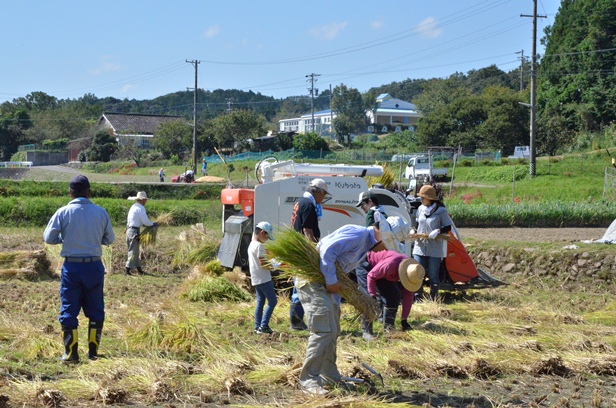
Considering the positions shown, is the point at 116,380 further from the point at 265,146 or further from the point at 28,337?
the point at 265,146

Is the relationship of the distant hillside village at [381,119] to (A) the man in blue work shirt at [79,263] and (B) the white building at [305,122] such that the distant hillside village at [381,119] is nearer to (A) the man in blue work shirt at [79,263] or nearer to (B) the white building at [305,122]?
(B) the white building at [305,122]

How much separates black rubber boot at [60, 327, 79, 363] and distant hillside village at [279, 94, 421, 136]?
99118 millimetres

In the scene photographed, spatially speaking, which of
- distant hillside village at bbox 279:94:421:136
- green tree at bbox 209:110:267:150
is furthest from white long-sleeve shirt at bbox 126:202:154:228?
distant hillside village at bbox 279:94:421:136

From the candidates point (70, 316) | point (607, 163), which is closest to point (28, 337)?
point (70, 316)

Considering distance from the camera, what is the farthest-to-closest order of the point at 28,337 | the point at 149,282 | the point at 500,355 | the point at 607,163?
the point at 607,163
the point at 149,282
the point at 28,337
the point at 500,355

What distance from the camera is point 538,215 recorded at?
79.2ft

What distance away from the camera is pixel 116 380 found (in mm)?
6449

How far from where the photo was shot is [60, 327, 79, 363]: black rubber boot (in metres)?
7.33

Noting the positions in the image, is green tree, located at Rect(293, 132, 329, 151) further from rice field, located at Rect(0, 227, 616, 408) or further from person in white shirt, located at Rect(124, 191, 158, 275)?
rice field, located at Rect(0, 227, 616, 408)

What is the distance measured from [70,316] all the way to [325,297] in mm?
2926

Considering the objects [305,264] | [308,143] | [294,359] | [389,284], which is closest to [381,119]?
[308,143]

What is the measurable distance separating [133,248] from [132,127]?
2729 inches

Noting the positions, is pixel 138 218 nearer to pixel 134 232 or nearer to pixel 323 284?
pixel 134 232

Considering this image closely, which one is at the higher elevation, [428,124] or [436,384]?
[428,124]
